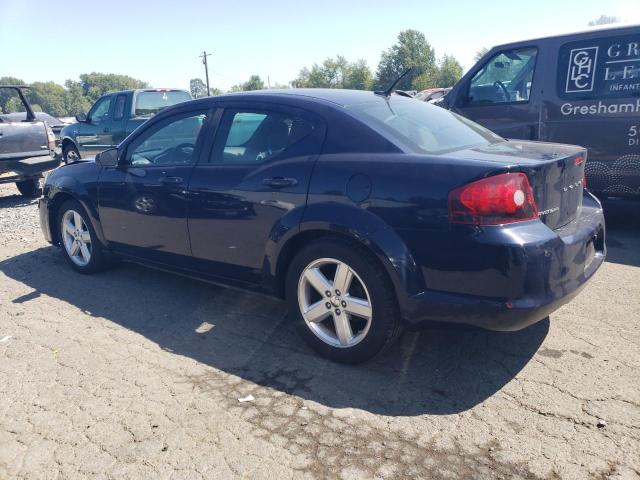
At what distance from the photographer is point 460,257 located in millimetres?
2693

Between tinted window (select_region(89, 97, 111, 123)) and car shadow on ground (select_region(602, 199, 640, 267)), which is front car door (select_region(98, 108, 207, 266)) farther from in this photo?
tinted window (select_region(89, 97, 111, 123))

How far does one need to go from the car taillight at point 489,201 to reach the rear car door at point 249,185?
96 centimetres

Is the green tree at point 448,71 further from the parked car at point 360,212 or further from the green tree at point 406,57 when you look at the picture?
the parked car at point 360,212

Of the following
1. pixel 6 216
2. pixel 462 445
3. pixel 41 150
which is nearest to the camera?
pixel 462 445

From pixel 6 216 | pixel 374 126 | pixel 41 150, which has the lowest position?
pixel 6 216

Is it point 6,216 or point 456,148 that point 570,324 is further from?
point 6,216

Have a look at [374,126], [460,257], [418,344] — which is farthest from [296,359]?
[374,126]

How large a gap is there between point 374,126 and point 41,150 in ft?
27.0

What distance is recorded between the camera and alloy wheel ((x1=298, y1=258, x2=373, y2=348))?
3.07m

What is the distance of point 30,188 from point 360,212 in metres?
9.05

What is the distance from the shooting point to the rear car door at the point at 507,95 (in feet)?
19.4

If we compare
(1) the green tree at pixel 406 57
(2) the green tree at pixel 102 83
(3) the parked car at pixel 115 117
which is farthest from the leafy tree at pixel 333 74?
(3) the parked car at pixel 115 117

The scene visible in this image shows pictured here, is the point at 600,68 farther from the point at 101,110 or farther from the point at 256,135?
the point at 101,110

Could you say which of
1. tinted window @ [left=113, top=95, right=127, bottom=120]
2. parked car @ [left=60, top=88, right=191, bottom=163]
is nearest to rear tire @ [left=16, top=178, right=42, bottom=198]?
parked car @ [left=60, top=88, right=191, bottom=163]
